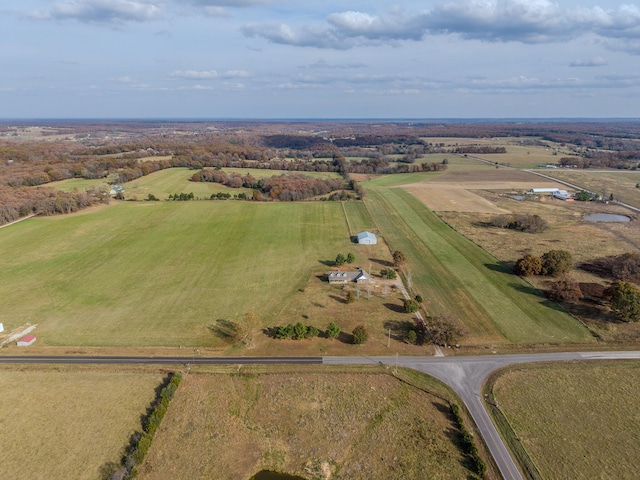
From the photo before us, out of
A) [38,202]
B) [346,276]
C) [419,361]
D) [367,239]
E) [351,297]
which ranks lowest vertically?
[419,361]

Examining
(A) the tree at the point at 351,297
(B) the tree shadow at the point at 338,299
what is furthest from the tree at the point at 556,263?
(B) the tree shadow at the point at 338,299

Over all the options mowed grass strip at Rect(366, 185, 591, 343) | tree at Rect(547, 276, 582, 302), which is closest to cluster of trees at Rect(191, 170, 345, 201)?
mowed grass strip at Rect(366, 185, 591, 343)

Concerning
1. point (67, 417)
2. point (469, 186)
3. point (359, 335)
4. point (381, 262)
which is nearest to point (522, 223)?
point (381, 262)

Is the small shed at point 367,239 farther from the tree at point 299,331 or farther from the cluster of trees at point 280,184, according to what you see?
the cluster of trees at point 280,184

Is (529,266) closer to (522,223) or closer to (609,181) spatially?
(522,223)

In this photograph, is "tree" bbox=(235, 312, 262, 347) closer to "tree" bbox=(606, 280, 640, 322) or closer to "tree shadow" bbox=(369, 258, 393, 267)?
"tree shadow" bbox=(369, 258, 393, 267)

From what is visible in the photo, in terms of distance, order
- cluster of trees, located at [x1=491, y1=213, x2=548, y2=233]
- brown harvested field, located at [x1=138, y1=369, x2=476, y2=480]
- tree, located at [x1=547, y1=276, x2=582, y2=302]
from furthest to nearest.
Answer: cluster of trees, located at [x1=491, y1=213, x2=548, y2=233]
tree, located at [x1=547, y1=276, x2=582, y2=302]
brown harvested field, located at [x1=138, y1=369, x2=476, y2=480]
